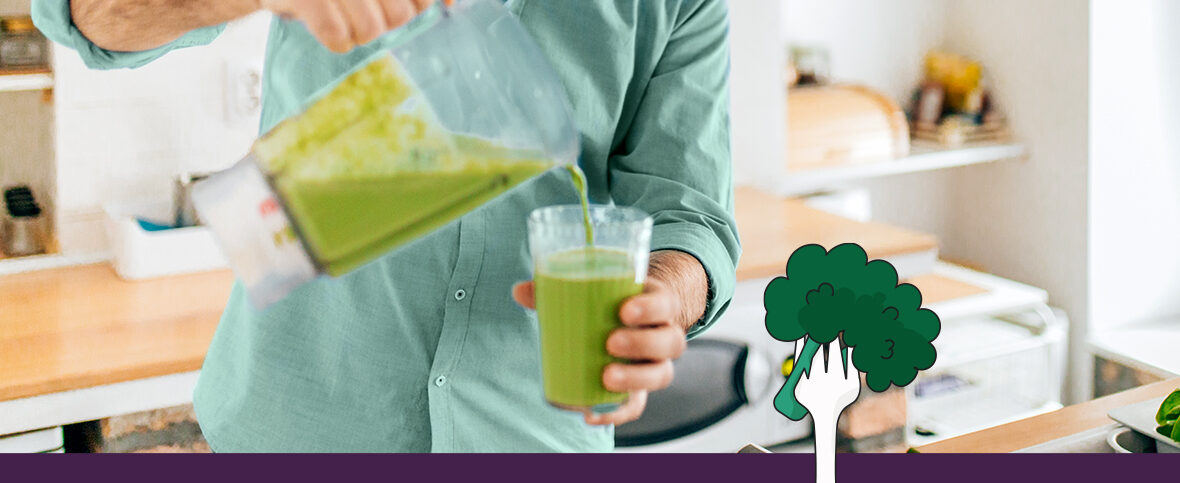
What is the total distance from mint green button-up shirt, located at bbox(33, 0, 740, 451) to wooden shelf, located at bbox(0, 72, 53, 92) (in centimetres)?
90

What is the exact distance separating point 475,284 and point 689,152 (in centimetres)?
23

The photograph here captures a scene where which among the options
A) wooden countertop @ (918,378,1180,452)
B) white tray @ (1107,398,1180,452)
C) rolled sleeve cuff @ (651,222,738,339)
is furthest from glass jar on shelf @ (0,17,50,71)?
white tray @ (1107,398,1180,452)

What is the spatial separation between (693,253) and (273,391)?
44 cm

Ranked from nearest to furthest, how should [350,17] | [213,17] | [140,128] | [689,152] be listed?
1. [350,17]
2. [213,17]
3. [689,152]
4. [140,128]

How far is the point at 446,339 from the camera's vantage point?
100cm

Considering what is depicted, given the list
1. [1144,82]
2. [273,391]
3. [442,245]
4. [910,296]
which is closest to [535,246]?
[910,296]

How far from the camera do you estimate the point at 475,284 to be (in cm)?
100

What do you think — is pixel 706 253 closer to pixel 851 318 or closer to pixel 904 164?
pixel 851 318

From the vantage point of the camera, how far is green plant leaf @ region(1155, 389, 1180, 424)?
2.76ft

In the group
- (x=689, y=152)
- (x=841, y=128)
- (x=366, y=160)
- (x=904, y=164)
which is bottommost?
(x=904, y=164)

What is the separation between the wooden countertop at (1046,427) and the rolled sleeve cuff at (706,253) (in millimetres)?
208

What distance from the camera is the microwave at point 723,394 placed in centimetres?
181

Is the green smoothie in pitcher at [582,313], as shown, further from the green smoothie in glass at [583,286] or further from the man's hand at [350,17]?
the man's hand at [350,17]

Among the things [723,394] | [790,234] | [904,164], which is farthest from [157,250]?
[904,164]
